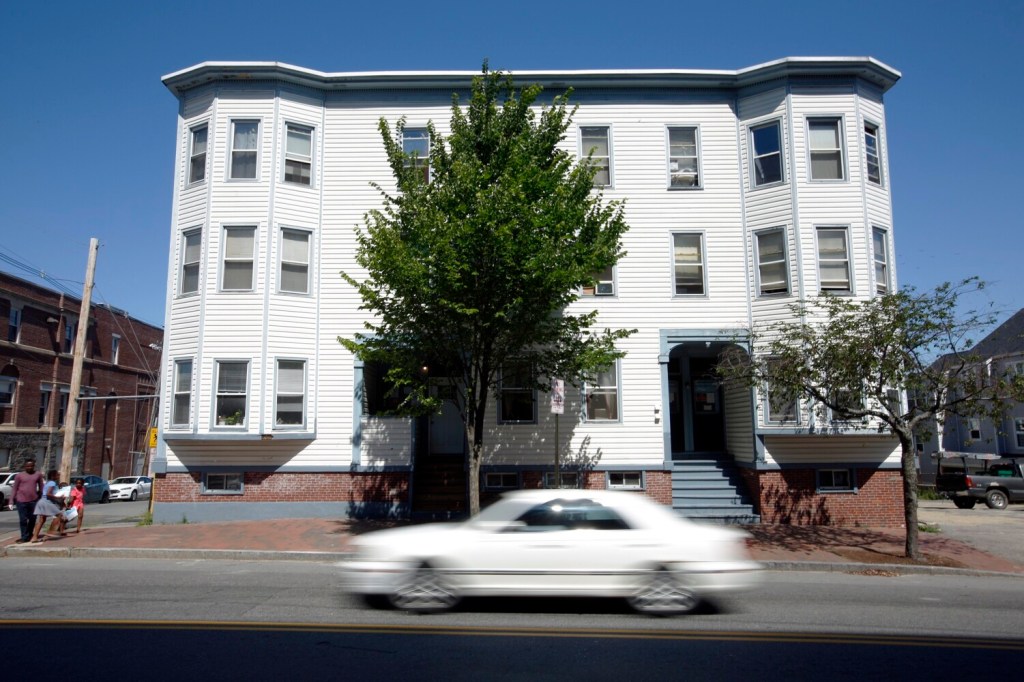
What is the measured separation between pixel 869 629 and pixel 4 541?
1652 centimetres

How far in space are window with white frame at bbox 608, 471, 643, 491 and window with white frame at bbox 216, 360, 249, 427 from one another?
29.4 ft

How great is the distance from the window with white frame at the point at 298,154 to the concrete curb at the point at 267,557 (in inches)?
376

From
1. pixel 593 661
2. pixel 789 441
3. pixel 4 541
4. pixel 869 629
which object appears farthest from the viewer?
pixel 789 441

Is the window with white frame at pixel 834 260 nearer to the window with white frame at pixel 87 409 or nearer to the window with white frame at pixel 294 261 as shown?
the window with white frame at pixel 294 261

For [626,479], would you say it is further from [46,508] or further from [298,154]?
[46,508]

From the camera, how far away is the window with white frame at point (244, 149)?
18.3 m

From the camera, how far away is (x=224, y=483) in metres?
17.6

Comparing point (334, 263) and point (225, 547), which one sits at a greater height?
point (334, 263)

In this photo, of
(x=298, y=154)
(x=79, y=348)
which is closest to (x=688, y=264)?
(x=298, y=154)

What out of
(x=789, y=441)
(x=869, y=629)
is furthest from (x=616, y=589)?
(x=789, y=441)

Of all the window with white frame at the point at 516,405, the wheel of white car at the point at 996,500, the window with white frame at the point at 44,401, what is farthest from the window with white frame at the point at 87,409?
the wheel of white car at the point at 996,500

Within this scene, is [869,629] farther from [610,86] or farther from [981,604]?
[610,86]

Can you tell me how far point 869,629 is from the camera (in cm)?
786

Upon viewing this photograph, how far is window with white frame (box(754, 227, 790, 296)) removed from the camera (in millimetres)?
17891
